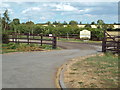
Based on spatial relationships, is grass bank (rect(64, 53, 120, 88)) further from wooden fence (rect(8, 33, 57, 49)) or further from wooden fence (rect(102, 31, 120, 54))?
wooden fence (rect(8, 33, 57, 49))

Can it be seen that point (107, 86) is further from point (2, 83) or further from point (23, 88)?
point (2, 83)

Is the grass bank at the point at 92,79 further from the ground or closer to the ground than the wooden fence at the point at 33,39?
closer to the ground

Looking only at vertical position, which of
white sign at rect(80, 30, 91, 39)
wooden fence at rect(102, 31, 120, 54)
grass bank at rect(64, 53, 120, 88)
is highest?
white sign at rect(80, 30, 91, 39)

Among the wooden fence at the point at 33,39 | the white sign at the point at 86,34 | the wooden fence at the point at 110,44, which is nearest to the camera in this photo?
the wooden fence at the point at 110,44

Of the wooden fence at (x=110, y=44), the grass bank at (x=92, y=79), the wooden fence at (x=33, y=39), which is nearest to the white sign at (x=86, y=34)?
the wooden fence at (x=33, y=39)

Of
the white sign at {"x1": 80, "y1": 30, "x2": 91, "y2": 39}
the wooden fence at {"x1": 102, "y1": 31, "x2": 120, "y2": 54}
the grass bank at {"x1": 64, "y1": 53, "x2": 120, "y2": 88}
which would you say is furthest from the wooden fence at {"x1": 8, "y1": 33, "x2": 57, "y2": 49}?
the grass bank at {"x1": 64, "y1": 53, "x2": 120, "y2": 88}

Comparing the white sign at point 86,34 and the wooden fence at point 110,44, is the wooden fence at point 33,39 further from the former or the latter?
the white sign at point 86,34

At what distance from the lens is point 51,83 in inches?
283

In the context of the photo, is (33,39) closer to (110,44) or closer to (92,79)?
(110,44)

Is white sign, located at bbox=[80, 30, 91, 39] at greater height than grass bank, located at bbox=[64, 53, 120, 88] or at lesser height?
greater

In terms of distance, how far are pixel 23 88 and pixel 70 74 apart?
2.55 metres

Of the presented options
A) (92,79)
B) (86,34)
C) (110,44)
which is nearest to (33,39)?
(110,44)

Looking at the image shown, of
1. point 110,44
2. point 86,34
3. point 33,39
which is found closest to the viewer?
point 110,44

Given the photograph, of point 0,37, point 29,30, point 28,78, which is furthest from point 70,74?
point 29,30
